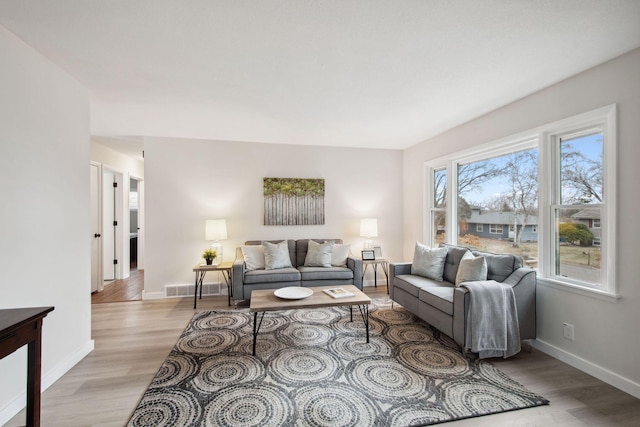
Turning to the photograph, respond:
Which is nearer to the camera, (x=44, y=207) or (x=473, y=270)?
(x=44, y=207)

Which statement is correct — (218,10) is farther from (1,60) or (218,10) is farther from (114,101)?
(114,101)

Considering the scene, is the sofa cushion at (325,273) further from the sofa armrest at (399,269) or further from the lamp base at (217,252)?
the lamp base at (217,252)

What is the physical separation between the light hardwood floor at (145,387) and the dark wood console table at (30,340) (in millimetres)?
408

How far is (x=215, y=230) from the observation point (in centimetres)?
429

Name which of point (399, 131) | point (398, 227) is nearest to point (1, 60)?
point (399, 131)

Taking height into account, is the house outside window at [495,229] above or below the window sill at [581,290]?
above

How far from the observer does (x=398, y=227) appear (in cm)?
527

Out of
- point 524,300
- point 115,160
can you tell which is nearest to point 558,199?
point 524,300

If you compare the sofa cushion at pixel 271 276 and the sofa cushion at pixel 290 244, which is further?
the sofa cushion at pixel 290 244

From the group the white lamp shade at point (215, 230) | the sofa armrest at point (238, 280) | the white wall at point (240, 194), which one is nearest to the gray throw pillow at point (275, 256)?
the sofa armrest at point (238, 280)

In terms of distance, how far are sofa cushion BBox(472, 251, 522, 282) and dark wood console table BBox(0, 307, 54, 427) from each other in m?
3.50

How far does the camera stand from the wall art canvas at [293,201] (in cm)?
474

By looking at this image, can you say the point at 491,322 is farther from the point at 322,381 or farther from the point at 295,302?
the point at 295,302

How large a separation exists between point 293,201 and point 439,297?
9.02ft
